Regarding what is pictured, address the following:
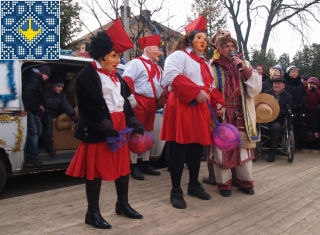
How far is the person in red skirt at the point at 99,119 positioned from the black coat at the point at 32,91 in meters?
1.82

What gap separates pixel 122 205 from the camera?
3.41 meters

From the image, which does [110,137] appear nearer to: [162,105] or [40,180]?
[162,105]

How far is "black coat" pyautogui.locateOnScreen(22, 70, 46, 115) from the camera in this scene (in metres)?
4.64

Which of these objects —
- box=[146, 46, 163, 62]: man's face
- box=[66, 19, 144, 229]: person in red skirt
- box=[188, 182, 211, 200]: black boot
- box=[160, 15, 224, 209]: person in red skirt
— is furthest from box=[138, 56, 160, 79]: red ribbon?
box=[66, 19, 144, 229]: person in red skirt

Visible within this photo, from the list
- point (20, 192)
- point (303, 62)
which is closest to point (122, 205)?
point (20, 192)

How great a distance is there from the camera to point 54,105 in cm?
571

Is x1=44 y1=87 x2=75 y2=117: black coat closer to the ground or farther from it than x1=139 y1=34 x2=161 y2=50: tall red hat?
closer to the ground

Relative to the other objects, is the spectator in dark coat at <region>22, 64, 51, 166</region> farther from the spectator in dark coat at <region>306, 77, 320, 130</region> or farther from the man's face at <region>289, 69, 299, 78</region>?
the spectator in dark coat at <region>306, 77, 320, 130</region>

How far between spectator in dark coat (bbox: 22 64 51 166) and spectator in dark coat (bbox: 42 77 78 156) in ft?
1.32

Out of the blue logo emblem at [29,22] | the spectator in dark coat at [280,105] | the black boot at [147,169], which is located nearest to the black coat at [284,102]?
the spectator in dark coat at [280,105]

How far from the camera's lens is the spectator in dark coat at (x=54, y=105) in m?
5.45

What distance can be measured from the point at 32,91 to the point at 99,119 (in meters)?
2.12

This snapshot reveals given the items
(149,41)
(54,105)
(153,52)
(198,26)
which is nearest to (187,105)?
(198,26)

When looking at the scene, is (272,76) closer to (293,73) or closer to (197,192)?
(293,73)
